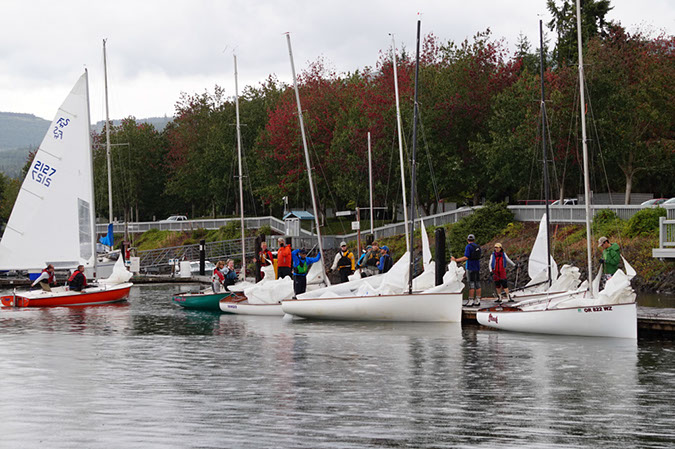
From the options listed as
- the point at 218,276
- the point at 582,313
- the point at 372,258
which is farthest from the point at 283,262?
the point at 582,313

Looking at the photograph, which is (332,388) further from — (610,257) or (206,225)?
(206,225)

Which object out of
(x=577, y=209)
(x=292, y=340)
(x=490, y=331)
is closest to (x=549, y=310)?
(x=490, y=331)

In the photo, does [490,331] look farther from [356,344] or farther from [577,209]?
[577,209]

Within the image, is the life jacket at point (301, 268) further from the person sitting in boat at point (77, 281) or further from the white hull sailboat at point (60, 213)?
the person sitting in boat at point (77, 281)

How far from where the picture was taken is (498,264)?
26875 millimetres

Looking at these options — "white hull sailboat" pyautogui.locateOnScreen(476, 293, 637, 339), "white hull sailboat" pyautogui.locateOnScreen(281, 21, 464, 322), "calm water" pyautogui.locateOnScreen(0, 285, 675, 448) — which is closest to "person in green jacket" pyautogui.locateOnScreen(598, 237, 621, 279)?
"white hull sailboat" pyautogui.locateOnScreen(476, 293, 637, 339)

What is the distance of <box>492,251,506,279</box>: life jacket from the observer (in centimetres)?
2661

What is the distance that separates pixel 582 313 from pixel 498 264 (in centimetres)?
426

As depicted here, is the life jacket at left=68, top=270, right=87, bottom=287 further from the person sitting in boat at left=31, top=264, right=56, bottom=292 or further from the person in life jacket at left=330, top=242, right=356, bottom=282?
the person in life jacket at left=330, top=242, right=356, bottom=282

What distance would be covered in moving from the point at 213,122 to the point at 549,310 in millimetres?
63132

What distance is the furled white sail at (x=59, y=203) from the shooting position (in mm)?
35656

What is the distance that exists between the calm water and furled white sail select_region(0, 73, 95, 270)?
30.7 ft

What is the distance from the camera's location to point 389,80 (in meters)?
58.8

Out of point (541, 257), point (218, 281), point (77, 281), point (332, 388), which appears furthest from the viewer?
point (77, 281)
